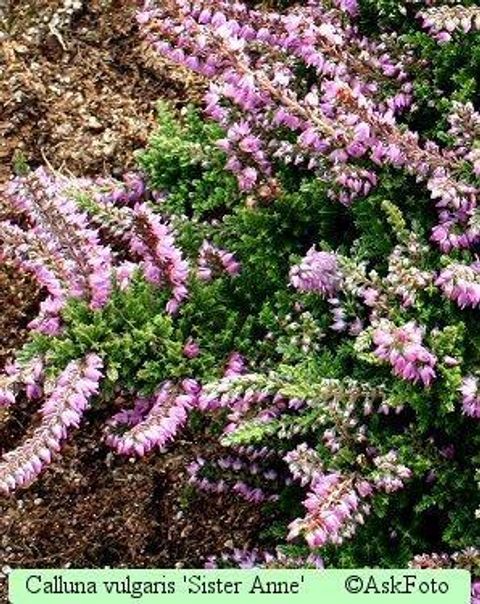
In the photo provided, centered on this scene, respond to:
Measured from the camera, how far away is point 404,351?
2850mm

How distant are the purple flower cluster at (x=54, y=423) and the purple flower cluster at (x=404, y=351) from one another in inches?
32.1

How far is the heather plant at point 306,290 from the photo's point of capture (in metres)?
3.07

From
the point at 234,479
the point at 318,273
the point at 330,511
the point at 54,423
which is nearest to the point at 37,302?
the point at 234,479

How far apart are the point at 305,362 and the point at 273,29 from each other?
3.27ft

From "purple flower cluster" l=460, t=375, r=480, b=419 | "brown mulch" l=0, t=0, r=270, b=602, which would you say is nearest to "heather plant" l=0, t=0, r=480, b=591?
"purple flower cluster" l=460, t=375, r=480, b=419

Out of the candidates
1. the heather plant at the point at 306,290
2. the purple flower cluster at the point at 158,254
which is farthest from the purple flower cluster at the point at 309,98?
the purple flower cluster at the point at 158,254

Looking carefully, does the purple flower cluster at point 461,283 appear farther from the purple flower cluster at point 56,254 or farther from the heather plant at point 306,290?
the purple flower cluster at point 56,254

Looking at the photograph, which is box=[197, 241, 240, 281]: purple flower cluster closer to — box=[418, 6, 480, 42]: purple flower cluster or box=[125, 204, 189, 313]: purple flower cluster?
box=[125, 204, 189, 313]: purple flower cluster

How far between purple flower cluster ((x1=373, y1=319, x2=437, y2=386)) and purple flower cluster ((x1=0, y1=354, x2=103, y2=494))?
2.68ft

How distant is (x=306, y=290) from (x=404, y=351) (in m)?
0.54

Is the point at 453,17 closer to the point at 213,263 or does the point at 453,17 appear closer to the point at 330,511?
the point at 213,263

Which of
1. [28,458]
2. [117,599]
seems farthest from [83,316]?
[117,599]

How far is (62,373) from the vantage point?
322 cm

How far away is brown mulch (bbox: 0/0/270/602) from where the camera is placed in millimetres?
4000
